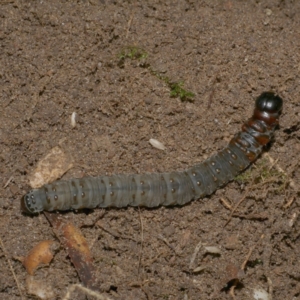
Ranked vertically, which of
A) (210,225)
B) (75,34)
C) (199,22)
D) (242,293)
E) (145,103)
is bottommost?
(242,293)

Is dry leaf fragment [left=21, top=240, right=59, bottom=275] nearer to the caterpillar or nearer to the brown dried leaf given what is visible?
the brown dried leaf

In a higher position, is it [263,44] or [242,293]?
[263,44]

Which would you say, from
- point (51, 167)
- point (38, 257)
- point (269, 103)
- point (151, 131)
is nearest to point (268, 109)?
point (269, 103)

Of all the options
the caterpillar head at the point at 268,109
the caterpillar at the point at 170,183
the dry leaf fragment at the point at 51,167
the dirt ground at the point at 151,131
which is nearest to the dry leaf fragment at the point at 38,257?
the dirt ground at the point at 151,131

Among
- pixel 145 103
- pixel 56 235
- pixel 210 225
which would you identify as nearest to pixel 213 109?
pixel 145 103

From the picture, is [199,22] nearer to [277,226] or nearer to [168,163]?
[168,163]

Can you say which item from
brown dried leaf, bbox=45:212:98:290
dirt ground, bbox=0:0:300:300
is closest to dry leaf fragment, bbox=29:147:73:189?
dirt ground, bbox=0:0:300:300

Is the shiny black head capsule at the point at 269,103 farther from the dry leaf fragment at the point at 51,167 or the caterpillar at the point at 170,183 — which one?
the dry leaf fragment at the point at 51,167
